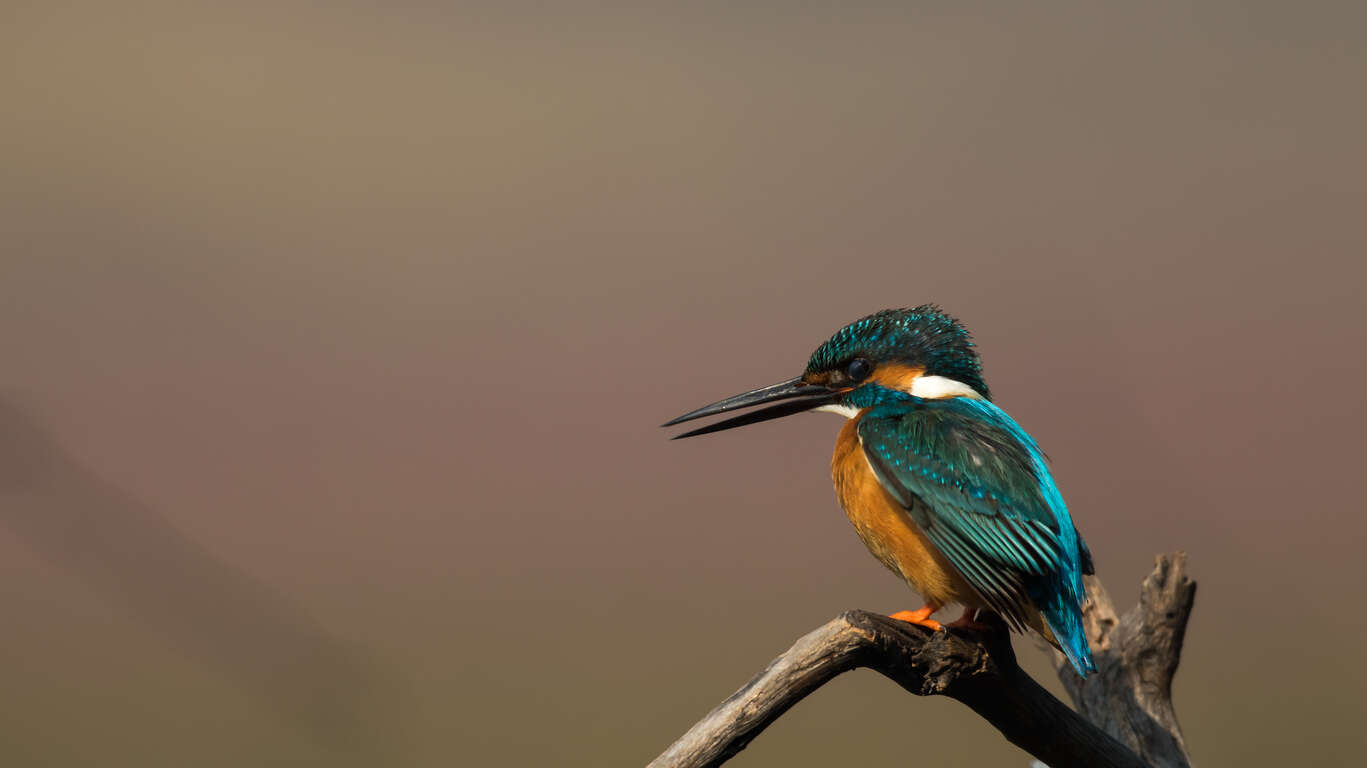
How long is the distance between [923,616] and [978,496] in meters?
0.20

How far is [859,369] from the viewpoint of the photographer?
1.71m

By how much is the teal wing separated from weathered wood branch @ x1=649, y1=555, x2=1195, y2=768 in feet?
0.31

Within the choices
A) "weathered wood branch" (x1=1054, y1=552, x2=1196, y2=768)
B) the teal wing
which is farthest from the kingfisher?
"weathered wood branch" (x1=1054, y1=552, x2=1196, y2=768)

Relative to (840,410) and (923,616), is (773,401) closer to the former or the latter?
(840,410)

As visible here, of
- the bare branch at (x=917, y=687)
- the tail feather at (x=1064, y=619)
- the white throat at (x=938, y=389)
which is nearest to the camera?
the bare branch at (x=917, y=687)

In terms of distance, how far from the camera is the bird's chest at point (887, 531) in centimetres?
153

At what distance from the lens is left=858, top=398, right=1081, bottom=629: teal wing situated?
1.45m

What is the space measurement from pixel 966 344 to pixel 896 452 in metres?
0.28

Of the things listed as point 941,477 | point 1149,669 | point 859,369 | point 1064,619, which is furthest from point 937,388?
point 1149,669

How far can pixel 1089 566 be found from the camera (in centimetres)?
169

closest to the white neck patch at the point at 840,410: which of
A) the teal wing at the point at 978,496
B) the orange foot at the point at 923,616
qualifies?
the teal wing at the point at 978,496

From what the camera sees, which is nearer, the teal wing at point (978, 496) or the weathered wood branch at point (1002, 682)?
the weathered wood branch at point (1002, 682)

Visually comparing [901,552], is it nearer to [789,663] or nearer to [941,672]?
[941,672]

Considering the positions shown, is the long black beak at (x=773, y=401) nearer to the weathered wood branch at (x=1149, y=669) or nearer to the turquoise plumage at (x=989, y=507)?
the turquoise plumage at (x=989, y=507)
